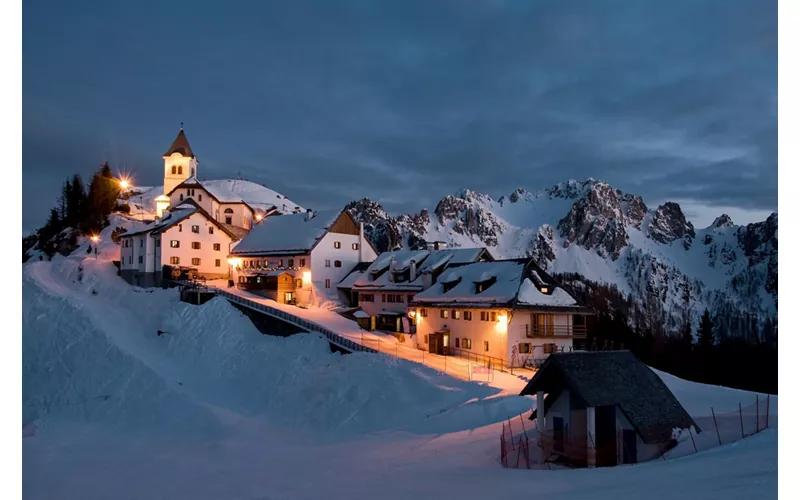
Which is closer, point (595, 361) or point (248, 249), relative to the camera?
point (595, 361)

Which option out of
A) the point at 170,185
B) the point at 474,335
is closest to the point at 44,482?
the point at 474,335

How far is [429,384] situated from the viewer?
34875 mm

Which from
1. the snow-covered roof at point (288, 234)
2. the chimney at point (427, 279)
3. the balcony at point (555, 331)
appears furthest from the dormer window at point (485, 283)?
the snow-covered roof at point (288, 234)

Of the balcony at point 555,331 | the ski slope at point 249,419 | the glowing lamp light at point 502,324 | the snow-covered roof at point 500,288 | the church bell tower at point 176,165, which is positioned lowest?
the ski slope at point 249,419

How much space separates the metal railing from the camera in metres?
41.8

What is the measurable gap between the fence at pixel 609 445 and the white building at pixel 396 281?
28.8 m

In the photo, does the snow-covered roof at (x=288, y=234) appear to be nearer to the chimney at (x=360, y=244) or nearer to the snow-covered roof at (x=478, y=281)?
the chimney at (x=360, y=244)

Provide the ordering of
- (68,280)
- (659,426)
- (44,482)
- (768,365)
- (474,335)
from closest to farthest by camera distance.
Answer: (659,426)
(44,482)
(474,335)
(68,280)
(768,365)

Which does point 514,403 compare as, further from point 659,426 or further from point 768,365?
point 768,365

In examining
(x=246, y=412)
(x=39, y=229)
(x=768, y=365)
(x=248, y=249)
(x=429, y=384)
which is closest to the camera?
(x=429, y=384)

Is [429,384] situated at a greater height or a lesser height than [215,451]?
greater

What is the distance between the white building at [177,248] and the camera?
5844cm

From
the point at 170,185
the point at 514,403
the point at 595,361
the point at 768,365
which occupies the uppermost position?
the point at 170,185

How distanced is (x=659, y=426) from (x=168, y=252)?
169 ft
